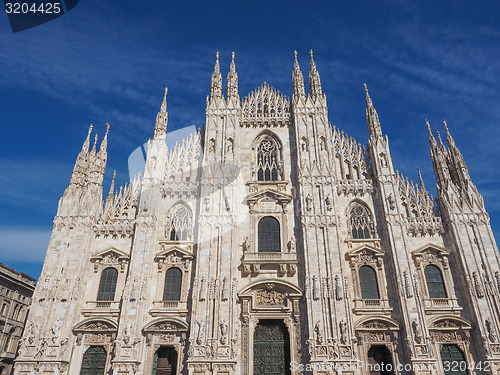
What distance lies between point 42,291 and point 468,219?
27759mm

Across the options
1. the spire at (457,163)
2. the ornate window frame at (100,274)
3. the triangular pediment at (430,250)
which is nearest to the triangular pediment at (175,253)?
the ornate window frame at (100,274)

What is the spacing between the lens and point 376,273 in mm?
24359

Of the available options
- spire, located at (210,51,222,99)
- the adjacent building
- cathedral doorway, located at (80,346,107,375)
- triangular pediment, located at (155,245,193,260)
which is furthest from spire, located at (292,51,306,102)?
the adjacent building

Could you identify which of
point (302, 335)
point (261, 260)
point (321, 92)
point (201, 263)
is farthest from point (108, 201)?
point (321, 92)

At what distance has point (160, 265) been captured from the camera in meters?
25.0

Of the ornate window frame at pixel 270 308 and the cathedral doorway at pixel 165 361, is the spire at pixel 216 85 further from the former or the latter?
the cathedral doorway at pixel 165 361

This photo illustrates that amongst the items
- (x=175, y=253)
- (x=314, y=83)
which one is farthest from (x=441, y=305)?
(x=314, y=83)

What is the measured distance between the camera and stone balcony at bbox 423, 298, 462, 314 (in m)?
22.9

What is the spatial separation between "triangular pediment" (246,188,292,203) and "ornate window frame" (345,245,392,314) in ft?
18.5

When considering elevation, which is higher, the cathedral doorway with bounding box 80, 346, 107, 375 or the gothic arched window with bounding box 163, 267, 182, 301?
the gothic arched window with bounding box 163, 267, 182, 301

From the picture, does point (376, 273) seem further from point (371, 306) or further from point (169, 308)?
point (169, 308)

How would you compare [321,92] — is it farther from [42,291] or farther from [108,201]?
[42,291]

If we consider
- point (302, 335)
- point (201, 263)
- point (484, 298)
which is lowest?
point (302, 335)

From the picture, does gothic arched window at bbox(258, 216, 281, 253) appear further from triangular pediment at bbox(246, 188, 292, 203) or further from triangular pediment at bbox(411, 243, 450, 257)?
triangular pediment at bbox(411, 243, 450, 257)
